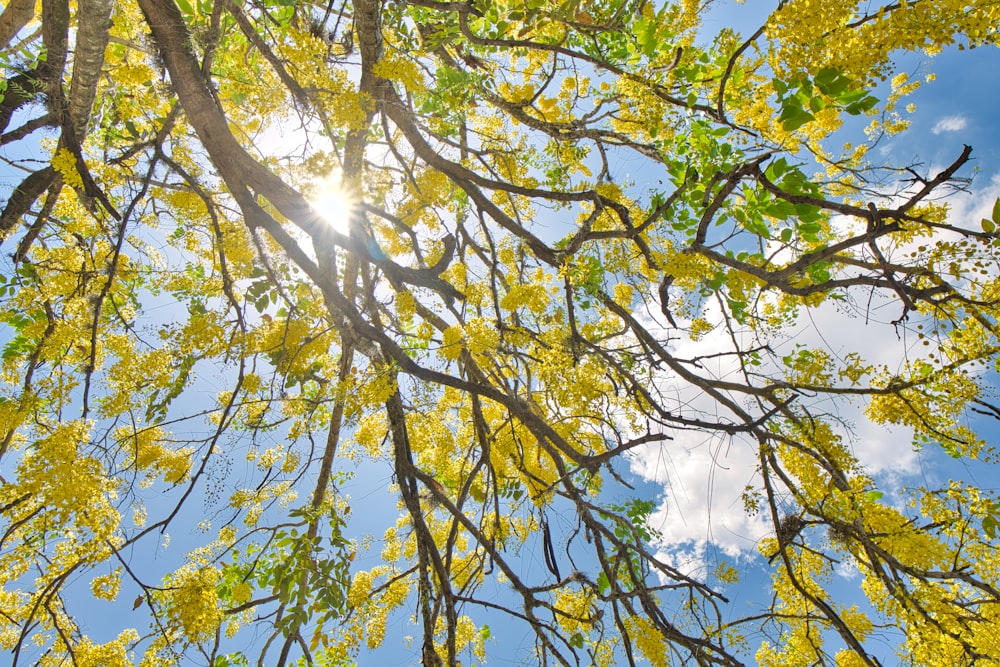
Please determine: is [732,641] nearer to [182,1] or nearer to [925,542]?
[925,542]

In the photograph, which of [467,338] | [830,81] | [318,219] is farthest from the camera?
[467,338]

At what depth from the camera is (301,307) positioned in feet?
10.6

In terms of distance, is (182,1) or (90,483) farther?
(182,1)

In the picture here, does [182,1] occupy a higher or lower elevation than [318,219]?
higher

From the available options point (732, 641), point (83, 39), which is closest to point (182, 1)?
point (83, 39)

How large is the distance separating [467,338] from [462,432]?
63.9 inches

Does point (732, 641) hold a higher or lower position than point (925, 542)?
lower

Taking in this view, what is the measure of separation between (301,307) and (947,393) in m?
3.56

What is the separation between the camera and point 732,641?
8.86 ft

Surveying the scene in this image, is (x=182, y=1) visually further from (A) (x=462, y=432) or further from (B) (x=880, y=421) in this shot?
(B) (x=880, y=421)

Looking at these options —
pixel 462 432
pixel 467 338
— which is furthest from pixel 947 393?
pixel 462 432

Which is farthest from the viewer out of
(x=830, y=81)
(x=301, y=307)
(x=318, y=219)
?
(x=301, y=307)

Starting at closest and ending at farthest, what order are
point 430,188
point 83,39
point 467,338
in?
point 83,39
point 467,338
point 430,188

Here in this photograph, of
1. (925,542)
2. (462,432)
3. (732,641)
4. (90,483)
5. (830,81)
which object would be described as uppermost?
(462,432)
